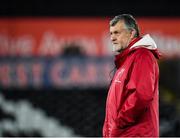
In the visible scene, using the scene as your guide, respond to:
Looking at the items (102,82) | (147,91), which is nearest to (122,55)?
(147,91)

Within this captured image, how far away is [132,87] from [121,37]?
40 cm

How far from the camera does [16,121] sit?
646cm

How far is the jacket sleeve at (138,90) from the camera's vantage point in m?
3.11

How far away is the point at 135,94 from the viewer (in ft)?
10.2

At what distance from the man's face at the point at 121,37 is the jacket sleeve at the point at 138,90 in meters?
0.19

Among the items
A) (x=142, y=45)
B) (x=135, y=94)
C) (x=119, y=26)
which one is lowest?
(x=135, y=94)

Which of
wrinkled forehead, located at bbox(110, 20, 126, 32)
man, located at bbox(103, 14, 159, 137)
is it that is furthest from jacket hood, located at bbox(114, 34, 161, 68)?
wrinkled forehead, located at bbox(110, 20, 126, 32)

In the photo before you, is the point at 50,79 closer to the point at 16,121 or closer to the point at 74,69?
the point at 74,69

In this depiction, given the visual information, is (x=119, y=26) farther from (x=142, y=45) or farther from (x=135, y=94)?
(x=135, y=94)

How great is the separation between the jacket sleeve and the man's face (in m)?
0.19
